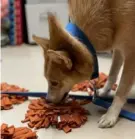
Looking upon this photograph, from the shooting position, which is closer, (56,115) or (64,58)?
(64,58)

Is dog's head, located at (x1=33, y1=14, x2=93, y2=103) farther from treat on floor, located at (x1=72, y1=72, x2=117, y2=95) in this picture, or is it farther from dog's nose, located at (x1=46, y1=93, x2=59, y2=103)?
treat on floor, located at (x1=72, y1=72, x2=117, y2=95)

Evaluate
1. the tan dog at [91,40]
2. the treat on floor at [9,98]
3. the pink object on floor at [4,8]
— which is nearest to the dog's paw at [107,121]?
the tan dog at [91,40]

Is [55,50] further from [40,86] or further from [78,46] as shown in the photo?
[40,86]

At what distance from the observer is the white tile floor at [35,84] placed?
1414 mm

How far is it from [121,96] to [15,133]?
50 cm

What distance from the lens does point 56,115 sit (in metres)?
1.50

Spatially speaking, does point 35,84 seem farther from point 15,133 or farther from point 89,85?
point 15,133

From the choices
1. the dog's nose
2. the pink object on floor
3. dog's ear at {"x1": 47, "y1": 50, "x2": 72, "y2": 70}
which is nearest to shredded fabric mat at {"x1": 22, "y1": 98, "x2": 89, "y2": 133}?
the dog's nose

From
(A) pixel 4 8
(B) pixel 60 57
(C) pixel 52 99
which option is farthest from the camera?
(A) pixel 4 8

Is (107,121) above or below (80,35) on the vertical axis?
below

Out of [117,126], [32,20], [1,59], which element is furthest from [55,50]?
[32,20]

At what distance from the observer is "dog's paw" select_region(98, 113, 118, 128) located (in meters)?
1.46

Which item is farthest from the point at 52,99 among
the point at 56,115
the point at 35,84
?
the point at 35,84

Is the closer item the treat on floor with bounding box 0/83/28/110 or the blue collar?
the blue collar
